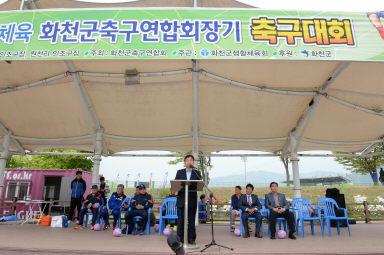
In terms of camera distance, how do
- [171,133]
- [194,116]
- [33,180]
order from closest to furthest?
[194,116] < [171,133] < [33,180]

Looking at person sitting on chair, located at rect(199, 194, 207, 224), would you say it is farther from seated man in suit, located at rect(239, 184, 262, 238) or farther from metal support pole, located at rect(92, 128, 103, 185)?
metal support pole, located at rect(92, 128, 103, 185)

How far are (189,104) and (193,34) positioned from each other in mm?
3463

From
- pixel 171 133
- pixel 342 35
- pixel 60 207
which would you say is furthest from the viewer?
pixel 60 207

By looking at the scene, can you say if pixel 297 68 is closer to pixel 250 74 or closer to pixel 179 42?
pixel 250 74

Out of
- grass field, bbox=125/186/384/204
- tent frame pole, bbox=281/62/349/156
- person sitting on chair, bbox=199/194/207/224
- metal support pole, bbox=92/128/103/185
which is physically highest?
tent frame pole, bbox=281/62/349/156

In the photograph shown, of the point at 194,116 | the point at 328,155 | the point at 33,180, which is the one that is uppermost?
the point at 194,116

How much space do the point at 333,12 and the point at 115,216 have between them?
673cm

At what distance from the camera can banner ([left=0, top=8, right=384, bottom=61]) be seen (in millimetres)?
4402

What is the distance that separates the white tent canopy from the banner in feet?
3.48

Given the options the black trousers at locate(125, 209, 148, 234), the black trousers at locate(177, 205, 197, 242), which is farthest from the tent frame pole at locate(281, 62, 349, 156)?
the black trousers at locate(125, 209, 148, 234)

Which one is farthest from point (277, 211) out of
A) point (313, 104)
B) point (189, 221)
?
point (313, 104)

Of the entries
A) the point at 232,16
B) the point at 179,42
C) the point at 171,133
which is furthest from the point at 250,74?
the point at 171,133

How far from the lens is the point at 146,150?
10.5 metres

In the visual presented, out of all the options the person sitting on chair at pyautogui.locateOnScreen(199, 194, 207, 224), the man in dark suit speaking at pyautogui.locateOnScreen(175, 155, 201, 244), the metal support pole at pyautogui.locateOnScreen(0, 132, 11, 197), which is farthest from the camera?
the person sitting on chair at pyautogui.locateOnScreen(199, 194, 207, 224)
